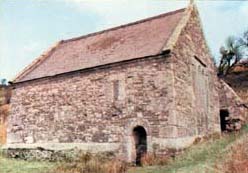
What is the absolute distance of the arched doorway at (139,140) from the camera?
18.2 metres

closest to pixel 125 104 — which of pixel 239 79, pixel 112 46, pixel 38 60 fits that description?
pixel 112 46

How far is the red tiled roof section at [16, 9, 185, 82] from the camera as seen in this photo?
2003 cm

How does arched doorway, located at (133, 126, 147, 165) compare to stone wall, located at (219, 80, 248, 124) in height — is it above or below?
below

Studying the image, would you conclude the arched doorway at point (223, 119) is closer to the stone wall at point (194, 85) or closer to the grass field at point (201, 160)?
the stone wall at point (194, 85)

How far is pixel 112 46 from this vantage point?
72.9 ft

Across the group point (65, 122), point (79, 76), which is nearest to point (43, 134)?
point (65, 122)

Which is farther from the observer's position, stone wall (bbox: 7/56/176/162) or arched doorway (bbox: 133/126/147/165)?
arched doorway (bbox: 133/126/147/165)

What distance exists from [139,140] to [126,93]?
2576 mm

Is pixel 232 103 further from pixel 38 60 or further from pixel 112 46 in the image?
pixel 38 60

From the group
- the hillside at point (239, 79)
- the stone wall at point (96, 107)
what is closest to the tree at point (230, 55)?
the hillside at point (239, 79)

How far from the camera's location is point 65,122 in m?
21.1

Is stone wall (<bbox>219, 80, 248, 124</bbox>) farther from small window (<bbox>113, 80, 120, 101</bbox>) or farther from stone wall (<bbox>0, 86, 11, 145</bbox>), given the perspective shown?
stone wall (<bbox>0, 86, 11, 145</bbox>)

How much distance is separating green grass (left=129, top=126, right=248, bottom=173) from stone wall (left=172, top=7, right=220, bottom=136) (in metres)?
1.73

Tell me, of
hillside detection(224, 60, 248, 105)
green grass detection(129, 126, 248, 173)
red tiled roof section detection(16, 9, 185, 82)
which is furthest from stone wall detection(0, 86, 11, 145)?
hillside detection(224, 60, 248, 105)
